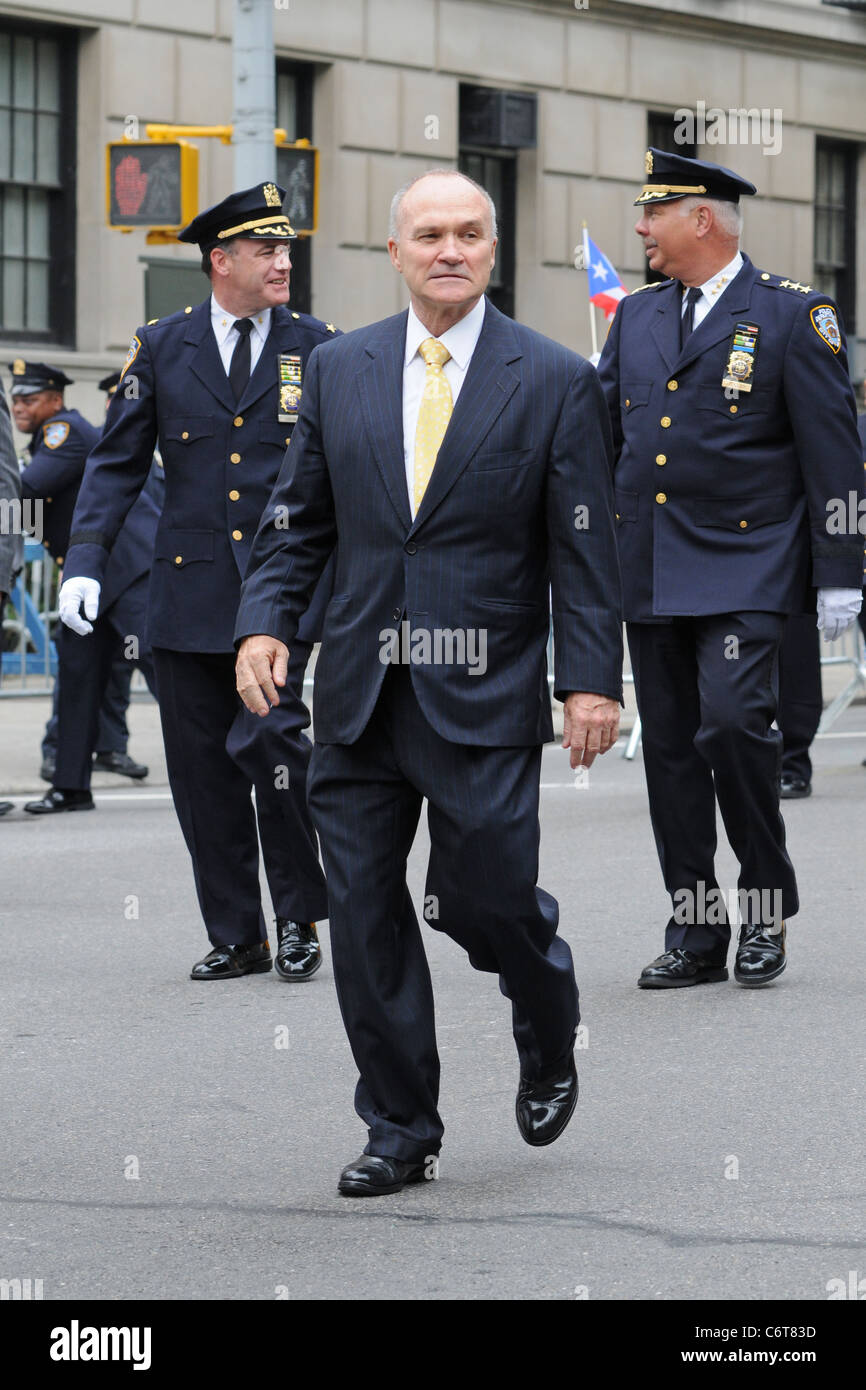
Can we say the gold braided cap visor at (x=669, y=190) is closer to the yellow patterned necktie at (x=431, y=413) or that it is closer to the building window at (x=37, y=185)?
the yellow patterned necktie at (x=431, y=413)

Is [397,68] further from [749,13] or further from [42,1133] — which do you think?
[42,1133]

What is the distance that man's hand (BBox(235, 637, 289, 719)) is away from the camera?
466 cm

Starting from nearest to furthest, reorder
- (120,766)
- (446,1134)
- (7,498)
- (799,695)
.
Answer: (446,1134), (7,498), (799,695), (120,766)

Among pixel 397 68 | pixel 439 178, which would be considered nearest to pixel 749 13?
pixel 397 68

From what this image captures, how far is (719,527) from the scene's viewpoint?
6.64 meters

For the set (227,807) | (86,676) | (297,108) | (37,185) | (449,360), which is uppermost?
(297,108)

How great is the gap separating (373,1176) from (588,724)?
93cm

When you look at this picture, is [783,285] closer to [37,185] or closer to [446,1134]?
[446,1134]

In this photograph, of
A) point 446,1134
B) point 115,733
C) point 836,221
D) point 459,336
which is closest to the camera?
point 459,336

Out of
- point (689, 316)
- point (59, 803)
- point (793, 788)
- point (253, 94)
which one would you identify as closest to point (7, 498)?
point (689, 316)

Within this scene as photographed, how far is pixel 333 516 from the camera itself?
4.82 meters

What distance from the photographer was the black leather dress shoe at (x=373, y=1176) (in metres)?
4.64

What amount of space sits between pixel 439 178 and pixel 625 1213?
193 centimetres

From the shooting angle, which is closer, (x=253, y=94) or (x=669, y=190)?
(x=669, y=190)
